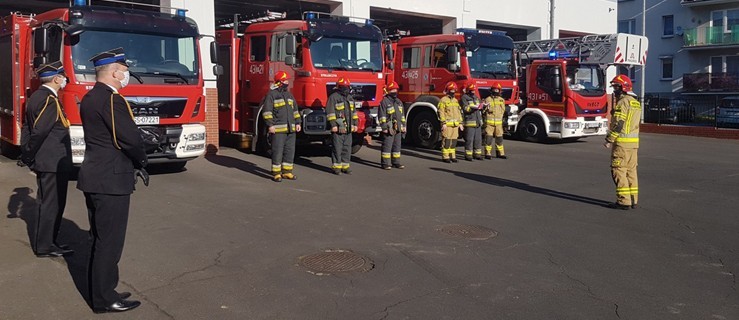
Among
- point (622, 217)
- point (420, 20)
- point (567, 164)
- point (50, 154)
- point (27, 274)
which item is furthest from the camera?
point (420, 20)

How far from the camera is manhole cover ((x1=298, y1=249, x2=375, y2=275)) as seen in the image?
6.19 meters

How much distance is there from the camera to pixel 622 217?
880 cm

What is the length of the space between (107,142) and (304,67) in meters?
9.00

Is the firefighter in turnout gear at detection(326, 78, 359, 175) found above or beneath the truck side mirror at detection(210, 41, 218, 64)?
beneath

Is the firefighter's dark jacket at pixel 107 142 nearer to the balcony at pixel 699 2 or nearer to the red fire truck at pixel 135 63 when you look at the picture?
the red fire truck at pixel 135 63

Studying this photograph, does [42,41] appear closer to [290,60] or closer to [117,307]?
[290,60]

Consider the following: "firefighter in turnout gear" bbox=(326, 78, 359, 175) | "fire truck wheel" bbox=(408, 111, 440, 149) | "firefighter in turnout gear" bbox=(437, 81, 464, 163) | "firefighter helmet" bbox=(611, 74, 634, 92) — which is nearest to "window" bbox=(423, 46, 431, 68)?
"fire truck wheel" bbox=(408, 111, 440, 149)

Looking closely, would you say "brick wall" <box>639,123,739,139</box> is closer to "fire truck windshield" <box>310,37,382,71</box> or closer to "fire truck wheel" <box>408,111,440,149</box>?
"fire truck wheel" <box>408,111,440,149</box>

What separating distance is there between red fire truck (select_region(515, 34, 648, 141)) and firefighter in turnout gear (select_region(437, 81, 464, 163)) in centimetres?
509

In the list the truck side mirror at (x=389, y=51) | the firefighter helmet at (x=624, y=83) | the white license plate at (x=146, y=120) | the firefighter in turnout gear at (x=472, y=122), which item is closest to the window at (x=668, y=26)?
the firefighter in turnout gear at (x=472, y=122)

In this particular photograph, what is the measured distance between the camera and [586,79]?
19484mm

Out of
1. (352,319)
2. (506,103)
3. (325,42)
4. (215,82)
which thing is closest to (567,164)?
(506,103)

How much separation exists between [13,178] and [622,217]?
31.7 feet

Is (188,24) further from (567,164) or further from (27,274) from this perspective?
(567,164)
